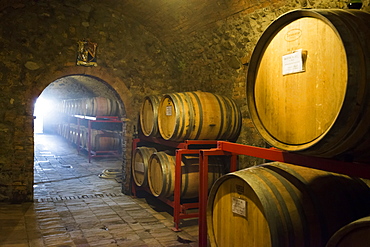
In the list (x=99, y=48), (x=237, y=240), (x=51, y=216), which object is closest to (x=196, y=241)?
(x=237, y=240)

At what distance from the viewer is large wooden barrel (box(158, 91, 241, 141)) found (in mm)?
4516

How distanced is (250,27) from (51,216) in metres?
4.02

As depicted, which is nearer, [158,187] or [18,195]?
[158,187]

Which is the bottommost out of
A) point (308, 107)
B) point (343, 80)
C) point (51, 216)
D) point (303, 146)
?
point (51, 216)

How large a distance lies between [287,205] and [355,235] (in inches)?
19.9

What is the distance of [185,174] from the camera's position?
4.62m

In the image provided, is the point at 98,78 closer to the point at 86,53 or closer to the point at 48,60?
the point at 86,53

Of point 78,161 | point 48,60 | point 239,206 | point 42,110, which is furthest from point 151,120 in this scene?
point 42,110

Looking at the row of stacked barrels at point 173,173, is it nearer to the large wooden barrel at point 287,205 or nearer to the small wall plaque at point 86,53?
the large wooden barrel at point 287,205

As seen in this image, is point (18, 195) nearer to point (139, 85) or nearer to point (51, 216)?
point (51, 216)

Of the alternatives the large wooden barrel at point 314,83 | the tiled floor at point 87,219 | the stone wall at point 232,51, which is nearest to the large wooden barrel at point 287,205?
the large wooden barrel at point 314,83

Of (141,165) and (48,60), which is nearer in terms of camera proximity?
(141,165)

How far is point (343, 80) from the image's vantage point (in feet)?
5.87

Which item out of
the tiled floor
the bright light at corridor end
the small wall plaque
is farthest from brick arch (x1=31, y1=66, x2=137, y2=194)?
the bright light at corridor end
